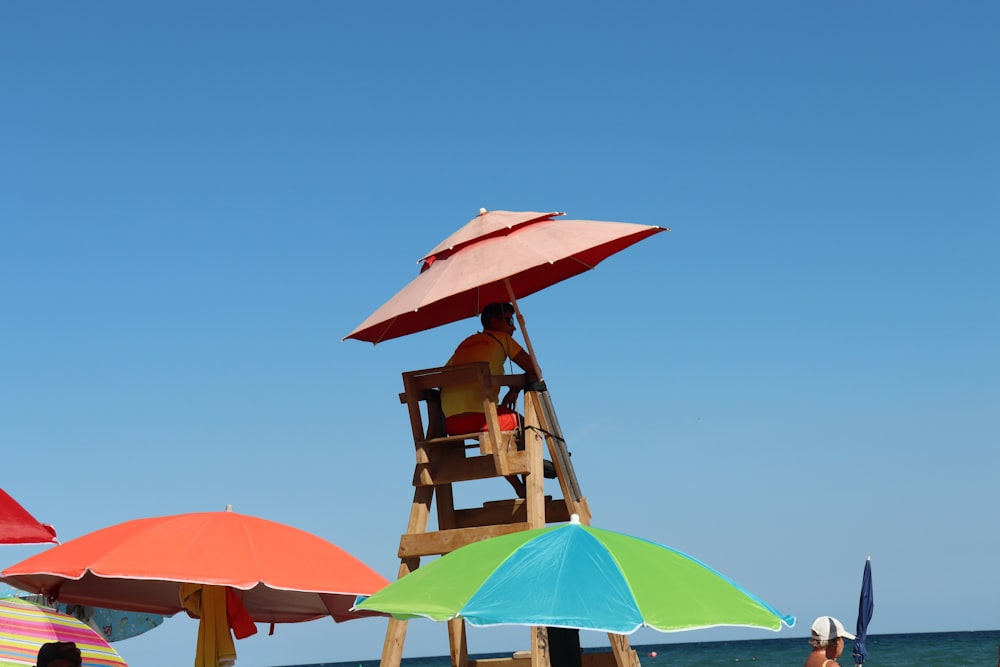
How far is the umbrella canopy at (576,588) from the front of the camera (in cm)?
525

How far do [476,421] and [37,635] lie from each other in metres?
3.49

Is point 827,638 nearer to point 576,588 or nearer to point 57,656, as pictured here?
point 576,588

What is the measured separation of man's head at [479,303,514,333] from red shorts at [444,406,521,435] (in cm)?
65

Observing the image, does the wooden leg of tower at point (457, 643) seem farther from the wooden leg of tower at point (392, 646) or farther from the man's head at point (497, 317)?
the man's head at point (497, 317)

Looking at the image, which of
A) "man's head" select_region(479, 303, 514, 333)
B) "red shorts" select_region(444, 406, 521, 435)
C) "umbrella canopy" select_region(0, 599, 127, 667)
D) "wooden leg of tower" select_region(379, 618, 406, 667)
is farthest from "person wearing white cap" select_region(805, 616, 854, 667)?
"umbrella canopy" select_region(0, 599, 127, 667)

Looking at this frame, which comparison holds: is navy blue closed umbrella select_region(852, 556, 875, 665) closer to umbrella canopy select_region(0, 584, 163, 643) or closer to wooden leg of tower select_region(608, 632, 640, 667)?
wooden leg of tower select_region(608, 632, 640, 667)

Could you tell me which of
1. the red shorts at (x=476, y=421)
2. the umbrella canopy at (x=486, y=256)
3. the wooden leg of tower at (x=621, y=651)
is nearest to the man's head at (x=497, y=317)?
the umbrella canopy at (x=486, y=256)

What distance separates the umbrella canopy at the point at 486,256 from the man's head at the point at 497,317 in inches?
5.4

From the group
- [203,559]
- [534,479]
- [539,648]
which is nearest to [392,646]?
[539,648]

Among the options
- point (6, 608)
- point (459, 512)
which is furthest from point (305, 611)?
point (6, 608)

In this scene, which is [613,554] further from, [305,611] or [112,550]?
[305,611]

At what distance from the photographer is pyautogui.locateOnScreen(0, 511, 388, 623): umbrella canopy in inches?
244

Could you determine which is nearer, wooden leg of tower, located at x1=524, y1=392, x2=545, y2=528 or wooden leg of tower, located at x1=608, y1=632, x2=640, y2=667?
wooden leg of tower, located at x1=608, y1=632, x2=640, y2=667

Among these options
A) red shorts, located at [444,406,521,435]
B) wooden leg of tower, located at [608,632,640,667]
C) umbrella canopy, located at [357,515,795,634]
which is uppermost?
red shorts, located at [444,406,521,435]
